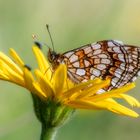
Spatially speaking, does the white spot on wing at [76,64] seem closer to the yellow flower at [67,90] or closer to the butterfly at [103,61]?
the butterfly at [103,61]

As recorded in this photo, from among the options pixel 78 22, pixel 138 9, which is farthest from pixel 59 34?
pixel 138 9

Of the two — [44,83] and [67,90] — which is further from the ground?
[44,83]

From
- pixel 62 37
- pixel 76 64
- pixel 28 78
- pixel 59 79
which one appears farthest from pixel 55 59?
pixel 62 37

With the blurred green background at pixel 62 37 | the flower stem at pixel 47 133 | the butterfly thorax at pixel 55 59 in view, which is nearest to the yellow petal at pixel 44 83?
the flower stem at pixel 47 133

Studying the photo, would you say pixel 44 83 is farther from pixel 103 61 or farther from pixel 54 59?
pixel 103 61

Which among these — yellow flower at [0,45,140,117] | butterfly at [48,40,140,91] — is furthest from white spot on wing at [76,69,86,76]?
yellow flower at [0,45,140,117]

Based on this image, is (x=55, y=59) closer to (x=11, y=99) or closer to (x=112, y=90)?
(x=112, y=90)
